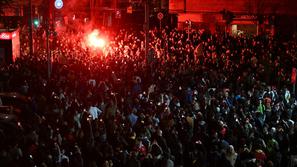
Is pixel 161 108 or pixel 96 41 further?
pixel 96 41

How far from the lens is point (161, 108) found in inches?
645

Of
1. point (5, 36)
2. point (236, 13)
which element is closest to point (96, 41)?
point (5, 36)

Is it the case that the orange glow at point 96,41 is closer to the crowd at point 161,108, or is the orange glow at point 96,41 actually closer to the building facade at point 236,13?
the crowd at point 161,108

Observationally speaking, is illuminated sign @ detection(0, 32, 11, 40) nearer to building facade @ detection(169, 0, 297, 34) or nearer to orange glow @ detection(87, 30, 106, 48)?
orange glow @ detection(87, 30, 106, 48)

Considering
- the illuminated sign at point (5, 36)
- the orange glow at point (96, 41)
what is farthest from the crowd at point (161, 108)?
the illuminated sign at point (5, 36)

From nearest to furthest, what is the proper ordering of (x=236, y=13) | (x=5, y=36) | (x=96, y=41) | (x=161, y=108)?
(x=161, y=108) < (x=5, y=36) < (x=96, y=41) < (x=236, y=13)

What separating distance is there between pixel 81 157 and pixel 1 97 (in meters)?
7.53

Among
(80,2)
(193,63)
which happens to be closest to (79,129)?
(193,63)

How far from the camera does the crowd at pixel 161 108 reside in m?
12.6

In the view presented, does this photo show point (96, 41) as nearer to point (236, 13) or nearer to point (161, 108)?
point (236, 13)

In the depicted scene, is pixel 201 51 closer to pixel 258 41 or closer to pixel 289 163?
pixel 258 41

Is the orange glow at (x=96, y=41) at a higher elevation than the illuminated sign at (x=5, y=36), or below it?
below

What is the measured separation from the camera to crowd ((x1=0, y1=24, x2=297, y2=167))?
1265 centimetres

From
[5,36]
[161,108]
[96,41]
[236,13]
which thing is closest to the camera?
[161,108]
